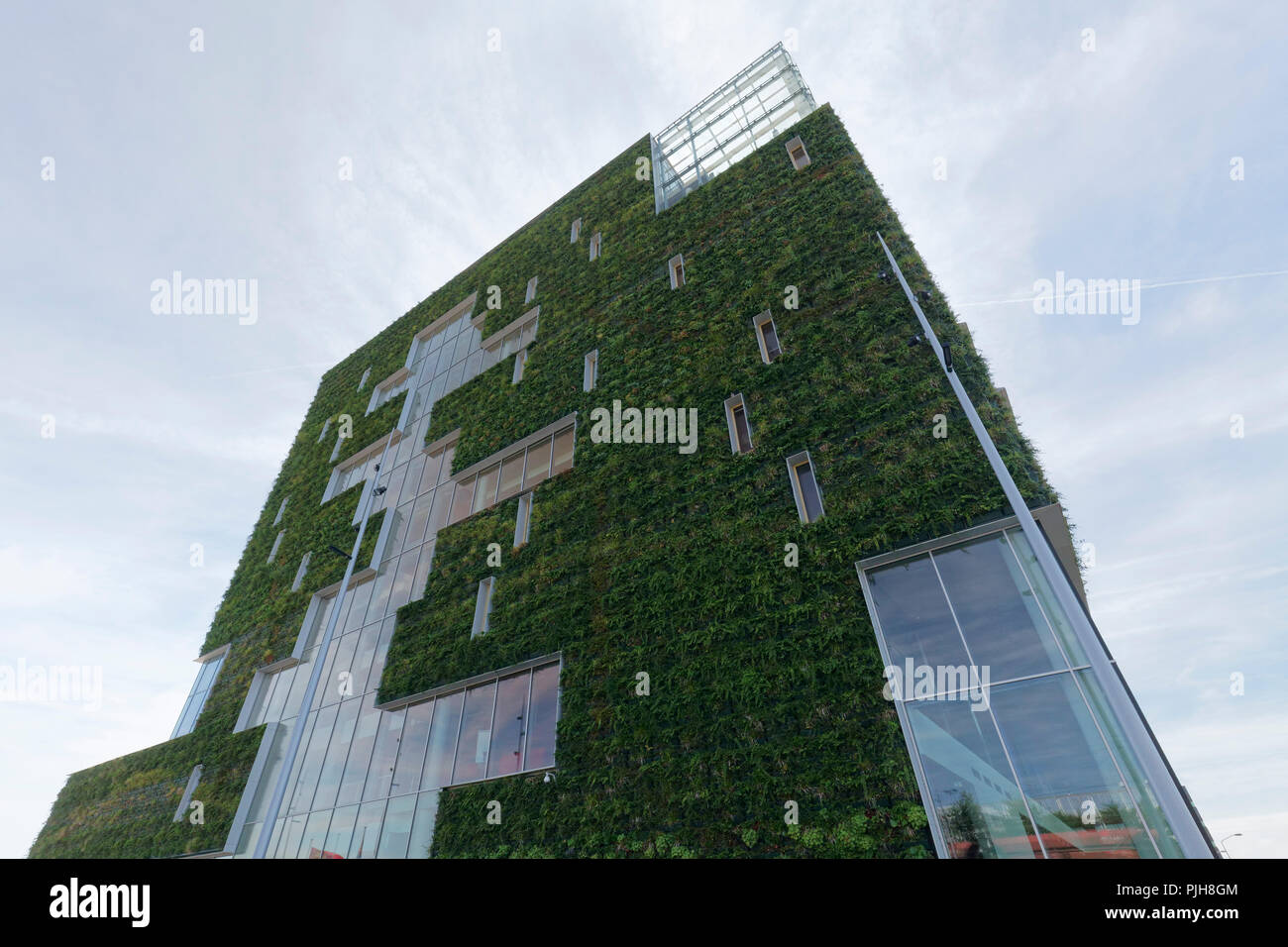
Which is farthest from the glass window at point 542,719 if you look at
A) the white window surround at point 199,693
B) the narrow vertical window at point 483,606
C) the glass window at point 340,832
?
the white window surround at point 199,693

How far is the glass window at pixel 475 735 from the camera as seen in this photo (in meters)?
16.1

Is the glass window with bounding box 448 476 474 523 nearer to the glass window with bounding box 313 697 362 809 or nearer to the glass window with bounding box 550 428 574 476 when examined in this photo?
the glass window with bounding box 550 428 574 476

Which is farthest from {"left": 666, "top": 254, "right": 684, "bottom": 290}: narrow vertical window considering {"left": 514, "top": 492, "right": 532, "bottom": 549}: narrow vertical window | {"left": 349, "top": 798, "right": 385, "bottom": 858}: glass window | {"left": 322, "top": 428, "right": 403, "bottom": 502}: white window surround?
{"left": 349, "top": 798, "right": 385, "bottom": 858}: glass window

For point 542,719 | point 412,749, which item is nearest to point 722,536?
point 542,719

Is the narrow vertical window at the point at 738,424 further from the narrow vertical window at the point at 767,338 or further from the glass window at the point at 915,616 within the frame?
the glass window at the point at 915,616

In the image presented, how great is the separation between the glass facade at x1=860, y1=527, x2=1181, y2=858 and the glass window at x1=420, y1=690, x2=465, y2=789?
466 inches

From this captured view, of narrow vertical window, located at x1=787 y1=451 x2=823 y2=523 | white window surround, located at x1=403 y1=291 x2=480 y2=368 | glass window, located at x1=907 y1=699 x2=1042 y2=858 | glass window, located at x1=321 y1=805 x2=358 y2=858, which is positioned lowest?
glass window, located at x1=907 y1=699 x2=1042 y2=858

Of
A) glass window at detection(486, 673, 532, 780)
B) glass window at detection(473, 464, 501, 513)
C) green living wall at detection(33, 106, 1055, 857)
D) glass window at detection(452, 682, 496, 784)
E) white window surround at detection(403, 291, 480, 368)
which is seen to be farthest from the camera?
white window surround at detection(403, 291, 480, 368)

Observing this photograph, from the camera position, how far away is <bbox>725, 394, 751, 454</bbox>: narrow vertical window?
1577 cm

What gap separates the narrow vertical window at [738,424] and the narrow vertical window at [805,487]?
4.62 feet

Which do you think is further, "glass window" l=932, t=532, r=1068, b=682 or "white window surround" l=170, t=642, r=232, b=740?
"white window surround" l=170, t=642, r=232, b=740
